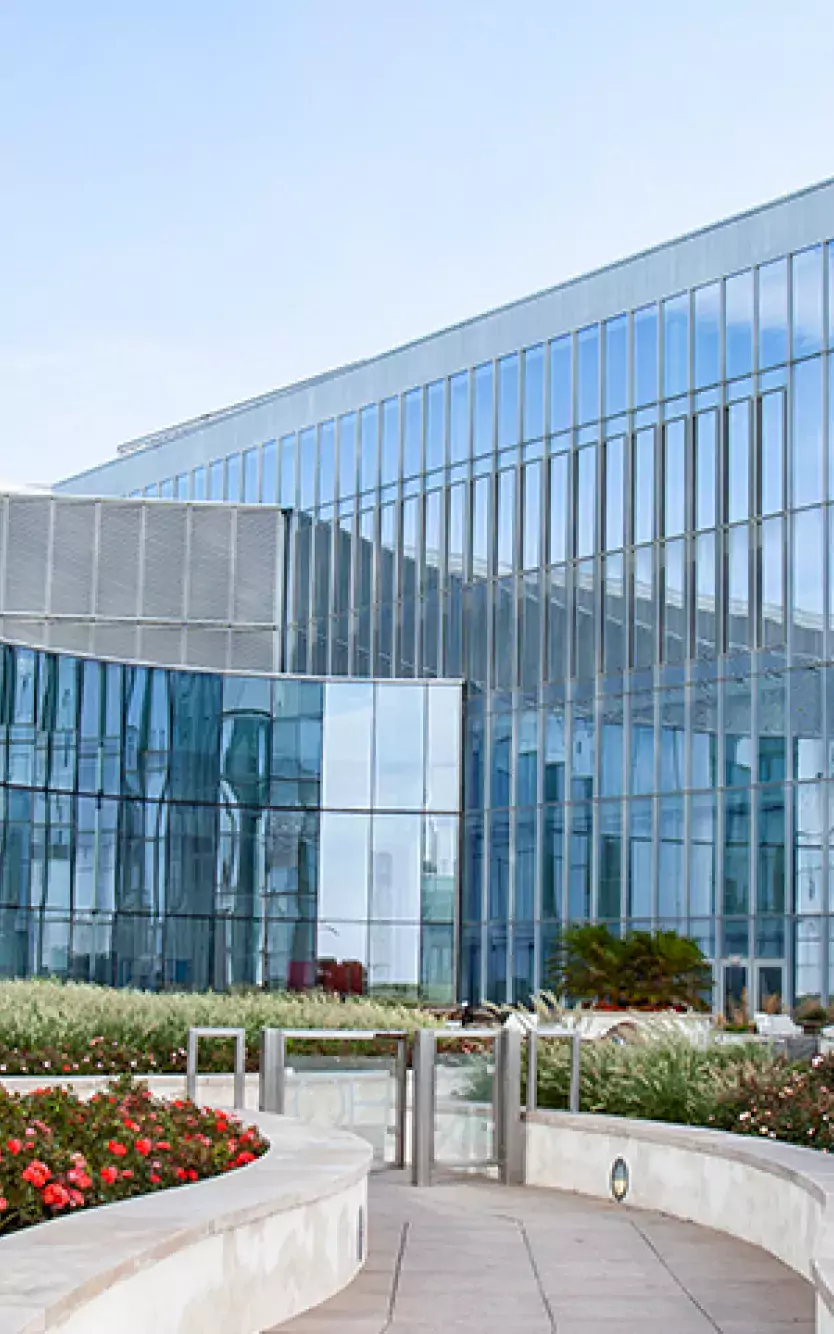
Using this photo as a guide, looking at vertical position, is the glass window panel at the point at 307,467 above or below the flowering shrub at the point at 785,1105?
above

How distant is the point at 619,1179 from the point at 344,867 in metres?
28.6

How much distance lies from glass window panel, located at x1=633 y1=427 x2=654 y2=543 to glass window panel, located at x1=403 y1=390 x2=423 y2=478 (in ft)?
25.7

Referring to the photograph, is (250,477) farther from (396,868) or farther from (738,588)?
(738,588)

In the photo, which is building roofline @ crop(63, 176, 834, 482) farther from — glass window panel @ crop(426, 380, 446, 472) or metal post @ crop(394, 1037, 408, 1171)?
metal post @ crop(394, 1037, 408, 1171)

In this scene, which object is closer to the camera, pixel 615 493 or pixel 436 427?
pixel 615 493

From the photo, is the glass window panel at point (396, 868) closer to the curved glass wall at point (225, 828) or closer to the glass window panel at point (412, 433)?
the curved glass wall at point (225, 828)

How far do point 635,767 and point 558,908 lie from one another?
3.72 m

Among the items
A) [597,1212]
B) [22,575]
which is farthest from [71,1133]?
[22,575]

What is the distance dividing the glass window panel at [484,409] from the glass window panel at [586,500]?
3.47m

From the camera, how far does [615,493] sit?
1706 inches

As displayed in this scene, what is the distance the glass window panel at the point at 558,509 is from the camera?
1759 inches

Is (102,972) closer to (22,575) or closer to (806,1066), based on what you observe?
(22,575)

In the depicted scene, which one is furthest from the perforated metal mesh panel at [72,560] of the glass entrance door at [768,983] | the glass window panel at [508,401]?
the glass entrance door at [768,983]

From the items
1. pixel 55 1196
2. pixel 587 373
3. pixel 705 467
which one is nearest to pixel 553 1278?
pixel 55 1196
